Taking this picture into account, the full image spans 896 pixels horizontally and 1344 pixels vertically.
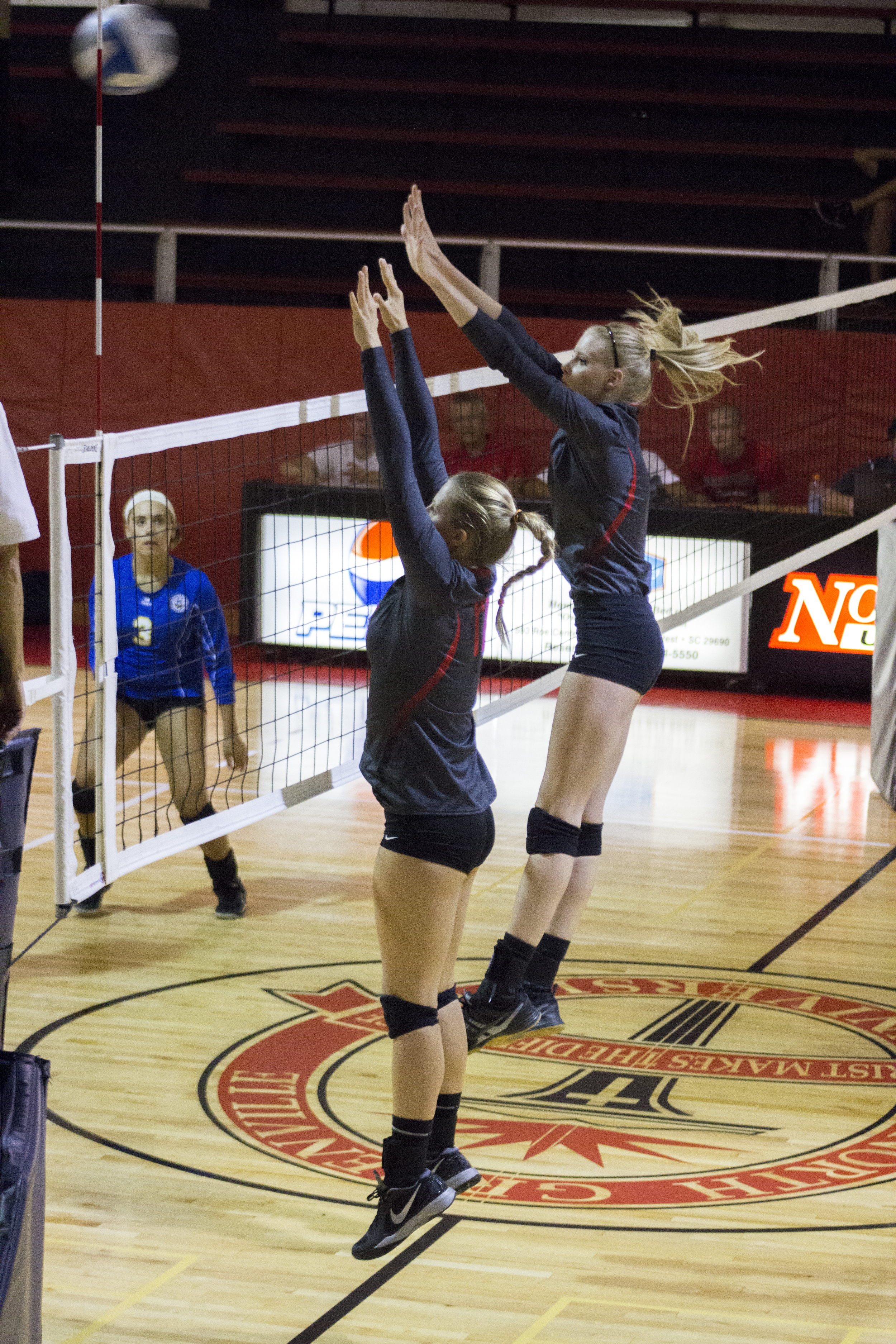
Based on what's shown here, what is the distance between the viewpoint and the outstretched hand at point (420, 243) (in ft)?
12.9

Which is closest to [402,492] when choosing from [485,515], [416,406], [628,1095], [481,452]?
[485,515]

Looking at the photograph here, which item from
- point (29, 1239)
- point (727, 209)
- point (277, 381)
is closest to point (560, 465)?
point (29, 1239)

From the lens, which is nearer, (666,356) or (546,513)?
(666,356)

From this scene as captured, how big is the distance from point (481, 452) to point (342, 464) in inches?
37.5

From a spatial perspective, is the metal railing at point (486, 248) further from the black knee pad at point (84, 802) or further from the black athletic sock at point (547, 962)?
the black athletic sock at point (547, 962)

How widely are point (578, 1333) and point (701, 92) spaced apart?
41.8 feet

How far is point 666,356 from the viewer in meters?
4.36

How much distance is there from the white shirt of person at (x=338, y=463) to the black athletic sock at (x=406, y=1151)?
8415 mm

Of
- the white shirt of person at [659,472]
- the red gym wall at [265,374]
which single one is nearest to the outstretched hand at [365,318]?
the white shirt of person at [659,472]

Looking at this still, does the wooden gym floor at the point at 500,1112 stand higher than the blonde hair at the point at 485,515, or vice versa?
the blonde hair at the point at 485,515

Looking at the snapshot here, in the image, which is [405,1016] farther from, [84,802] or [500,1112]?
[84,802]

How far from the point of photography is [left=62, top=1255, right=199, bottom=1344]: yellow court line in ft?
10.9

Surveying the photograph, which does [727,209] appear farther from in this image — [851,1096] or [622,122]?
[851,1096]

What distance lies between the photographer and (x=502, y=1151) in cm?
435
